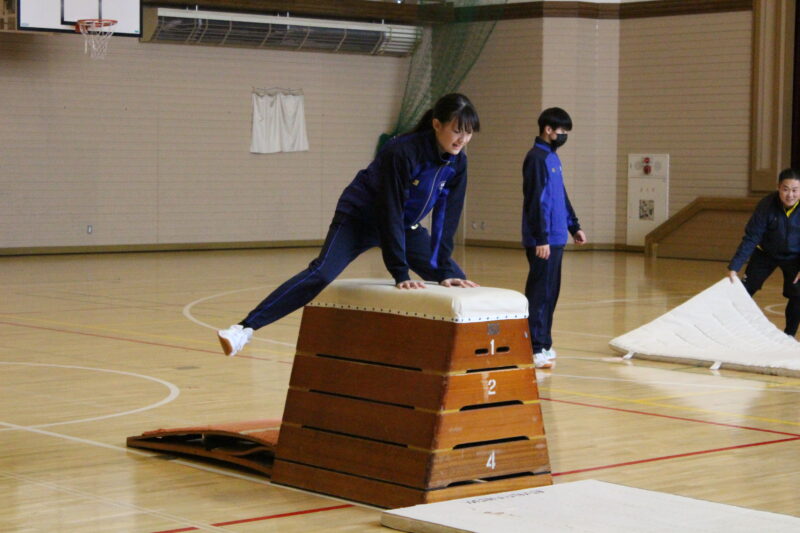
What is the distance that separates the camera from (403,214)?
18.4 ft

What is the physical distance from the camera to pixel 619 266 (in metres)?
18.0

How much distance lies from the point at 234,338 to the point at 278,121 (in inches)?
609

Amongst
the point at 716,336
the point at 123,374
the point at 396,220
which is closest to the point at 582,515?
the point at 396,220

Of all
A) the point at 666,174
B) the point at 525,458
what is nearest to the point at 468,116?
the point at 525,458

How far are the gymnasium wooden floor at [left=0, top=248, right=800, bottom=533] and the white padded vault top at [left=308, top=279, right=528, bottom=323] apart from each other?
0.84 metres

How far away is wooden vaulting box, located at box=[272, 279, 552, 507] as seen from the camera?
4957 millimetres

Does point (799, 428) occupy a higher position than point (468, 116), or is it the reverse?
point (468, 116)

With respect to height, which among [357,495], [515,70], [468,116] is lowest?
[357,495]

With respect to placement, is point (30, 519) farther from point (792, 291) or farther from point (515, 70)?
point (515, 70)

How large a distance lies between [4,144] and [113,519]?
14.5 m

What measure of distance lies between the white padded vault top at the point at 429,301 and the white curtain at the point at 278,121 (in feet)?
51.0

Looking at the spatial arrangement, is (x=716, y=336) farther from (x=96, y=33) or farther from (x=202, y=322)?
(x=96, y=33)

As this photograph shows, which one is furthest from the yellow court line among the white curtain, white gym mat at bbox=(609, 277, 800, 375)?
the white curtain

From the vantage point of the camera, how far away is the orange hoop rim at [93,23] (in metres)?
16.6
